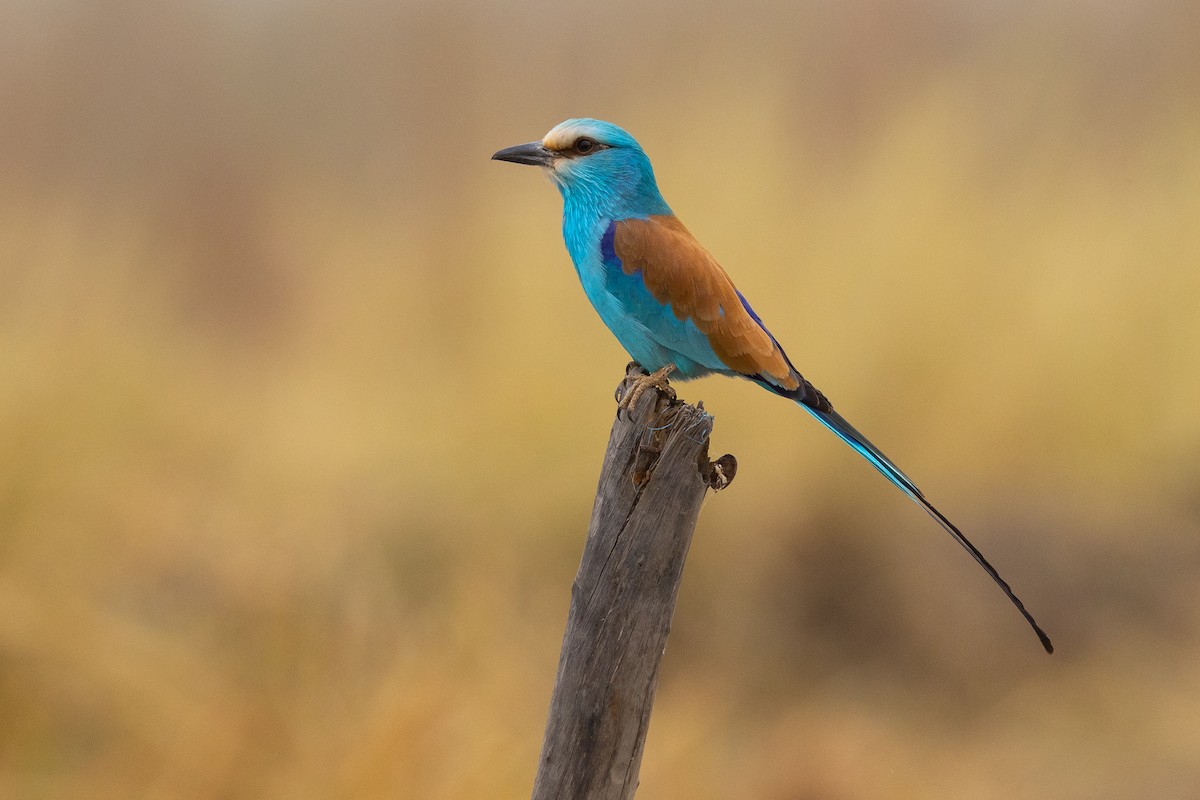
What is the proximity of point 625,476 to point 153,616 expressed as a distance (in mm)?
1970

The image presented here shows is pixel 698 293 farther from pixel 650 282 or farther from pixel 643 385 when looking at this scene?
pixel 643 385

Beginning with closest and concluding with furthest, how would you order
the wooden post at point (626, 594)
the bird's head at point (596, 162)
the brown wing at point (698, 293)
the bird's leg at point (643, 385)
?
the wooden post at point (626, 594), the bird's leg at point (643, 385), the brown wing at point (698, 293), the bird's head at point (596, 162)

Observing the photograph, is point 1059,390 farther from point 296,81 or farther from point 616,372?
point 296,81

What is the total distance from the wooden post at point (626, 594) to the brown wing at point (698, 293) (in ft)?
1.08

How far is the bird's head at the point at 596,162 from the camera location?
2.31 m

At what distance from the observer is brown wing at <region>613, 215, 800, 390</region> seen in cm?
215

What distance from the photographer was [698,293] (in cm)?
216

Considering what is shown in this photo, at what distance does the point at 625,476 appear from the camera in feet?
6.00

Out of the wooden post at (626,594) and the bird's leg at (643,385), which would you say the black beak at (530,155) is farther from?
the wooden post at (626,594)

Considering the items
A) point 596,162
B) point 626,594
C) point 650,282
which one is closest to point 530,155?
point 596,162

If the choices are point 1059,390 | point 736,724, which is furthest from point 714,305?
point 1059,390

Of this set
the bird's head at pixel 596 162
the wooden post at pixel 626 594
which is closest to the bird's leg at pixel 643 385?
the wooden post at pixel 626 594

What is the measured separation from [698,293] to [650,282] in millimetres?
100

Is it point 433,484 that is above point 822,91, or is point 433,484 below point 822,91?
below
